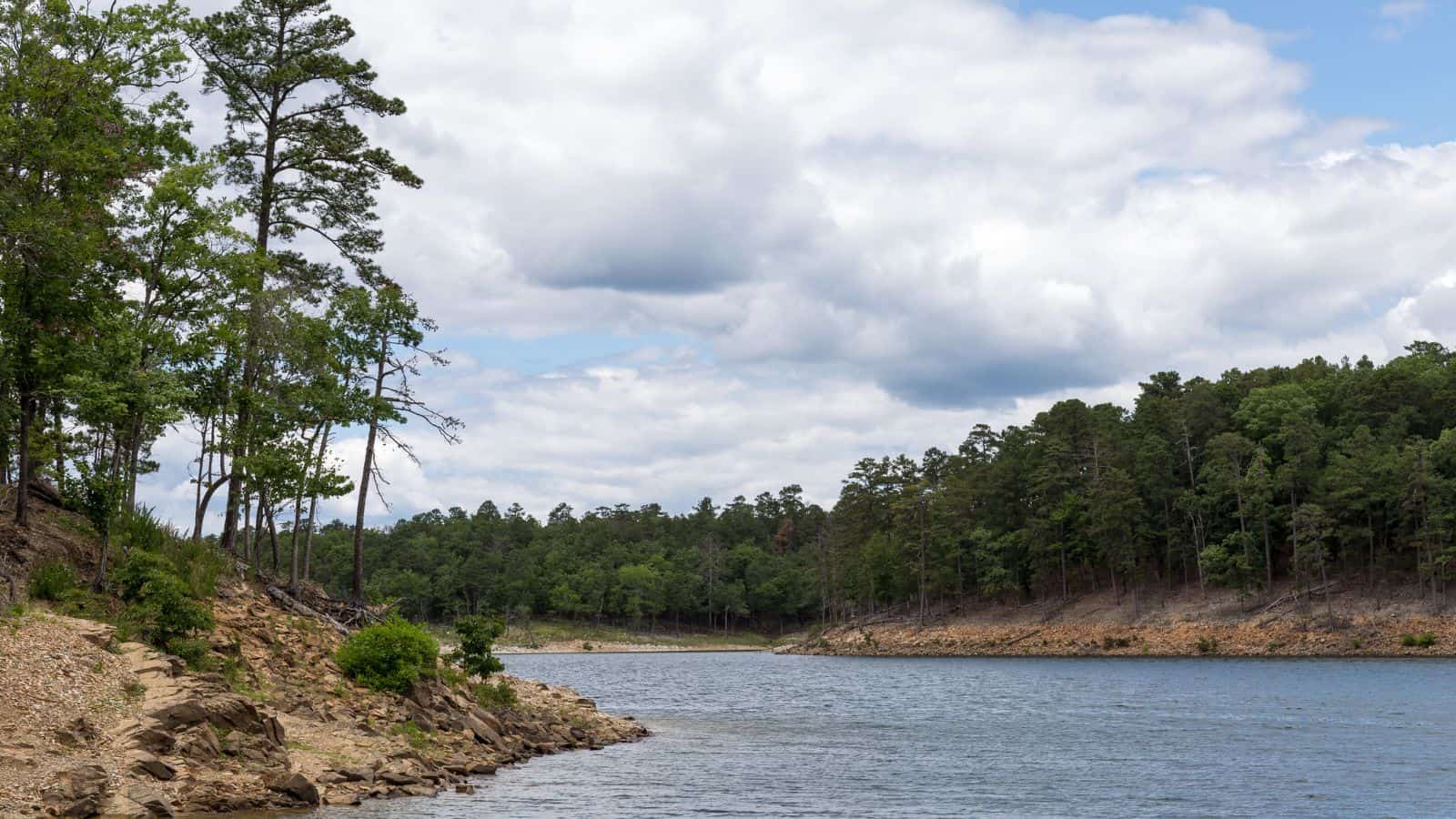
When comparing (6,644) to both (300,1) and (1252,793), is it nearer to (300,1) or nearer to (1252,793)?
(300,1)

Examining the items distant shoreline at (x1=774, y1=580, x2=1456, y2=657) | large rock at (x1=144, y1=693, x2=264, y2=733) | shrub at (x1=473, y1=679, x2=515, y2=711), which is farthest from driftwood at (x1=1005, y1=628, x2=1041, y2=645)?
large rock at (x1=144, y1=693, x2=264, y2=733)

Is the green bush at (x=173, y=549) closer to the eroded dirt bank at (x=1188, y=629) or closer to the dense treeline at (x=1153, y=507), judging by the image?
the dense treeline at (x=1153, y=507)

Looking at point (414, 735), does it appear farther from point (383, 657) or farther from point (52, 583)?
point (52, 583)

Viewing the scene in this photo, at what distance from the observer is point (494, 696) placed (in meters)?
41.4

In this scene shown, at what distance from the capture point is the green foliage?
92875 millimetres

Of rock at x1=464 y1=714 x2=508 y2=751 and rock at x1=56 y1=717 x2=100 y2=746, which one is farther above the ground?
rock at x1=56 y1=717 x2=100 y2=746

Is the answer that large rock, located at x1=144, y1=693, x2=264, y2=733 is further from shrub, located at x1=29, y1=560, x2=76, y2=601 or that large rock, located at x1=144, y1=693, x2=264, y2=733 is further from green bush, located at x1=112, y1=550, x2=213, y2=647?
shrub, located at x1=29, y1=560, x2=76, y2=601

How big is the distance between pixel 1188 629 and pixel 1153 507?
21606 mm

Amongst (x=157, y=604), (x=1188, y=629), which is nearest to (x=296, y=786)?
(x=157, y=604)

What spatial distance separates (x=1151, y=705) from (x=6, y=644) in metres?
52.0

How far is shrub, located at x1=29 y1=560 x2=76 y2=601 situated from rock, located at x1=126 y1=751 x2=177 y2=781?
24.8 ft

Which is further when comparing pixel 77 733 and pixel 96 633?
pixel 96 633

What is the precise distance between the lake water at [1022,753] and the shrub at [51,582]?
9.95 m

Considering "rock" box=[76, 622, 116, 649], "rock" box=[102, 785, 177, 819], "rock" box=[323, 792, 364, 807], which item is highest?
"rock" box=[76, 622, 116, 649]
